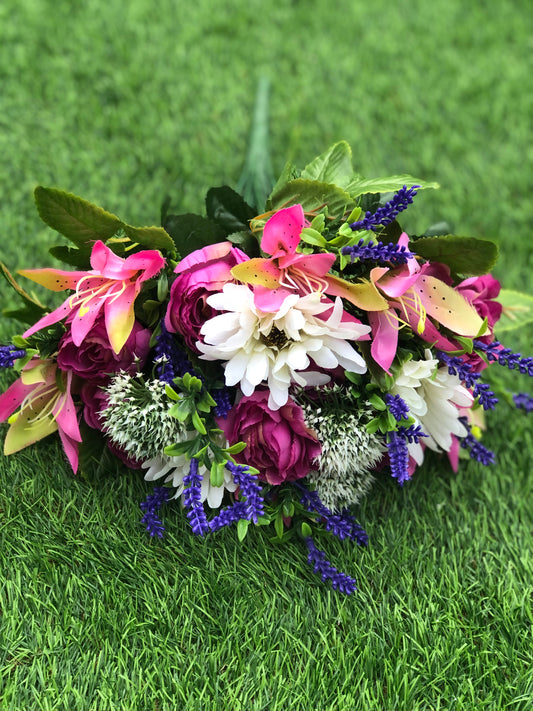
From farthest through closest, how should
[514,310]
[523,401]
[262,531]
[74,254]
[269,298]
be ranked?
[523,401] < [514,310] < [262,531] < [74,254] < [269,298]

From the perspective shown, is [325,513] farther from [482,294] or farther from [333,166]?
[333,166]

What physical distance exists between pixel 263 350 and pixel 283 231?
18 cm

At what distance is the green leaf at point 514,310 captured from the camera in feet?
4.42

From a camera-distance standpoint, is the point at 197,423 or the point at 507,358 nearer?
the point at 197,423

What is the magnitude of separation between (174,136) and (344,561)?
1292 mm

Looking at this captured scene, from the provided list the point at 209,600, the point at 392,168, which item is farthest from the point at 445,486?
the point at 392,168

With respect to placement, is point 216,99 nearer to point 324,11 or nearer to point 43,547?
point 324,11

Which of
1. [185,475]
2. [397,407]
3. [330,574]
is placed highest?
[397,407]

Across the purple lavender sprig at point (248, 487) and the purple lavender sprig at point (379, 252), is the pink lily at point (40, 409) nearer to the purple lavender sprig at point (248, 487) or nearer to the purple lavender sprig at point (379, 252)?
the purple lavender sprig at point (248, 487)

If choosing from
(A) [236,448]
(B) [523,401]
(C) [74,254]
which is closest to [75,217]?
(C) [74,254]

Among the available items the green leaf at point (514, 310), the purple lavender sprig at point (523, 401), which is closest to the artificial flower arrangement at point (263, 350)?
the green leaf at point (514, 310)

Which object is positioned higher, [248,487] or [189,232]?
[189,232]

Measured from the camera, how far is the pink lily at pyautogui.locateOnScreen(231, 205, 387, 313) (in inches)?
37.5

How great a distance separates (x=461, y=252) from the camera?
108 centimetres
